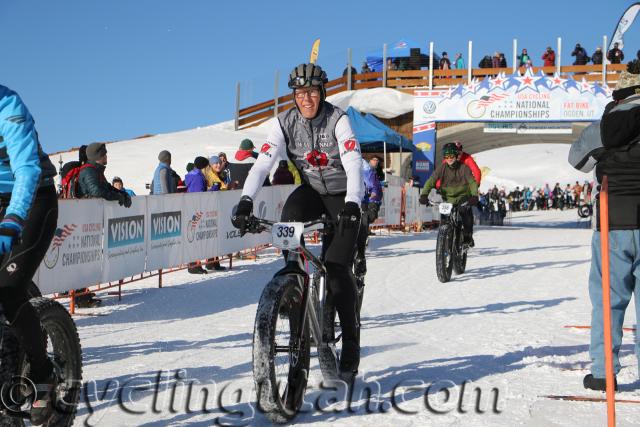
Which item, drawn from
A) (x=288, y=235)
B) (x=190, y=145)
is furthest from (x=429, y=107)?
(x=288, y=235)

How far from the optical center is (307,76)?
486 cm

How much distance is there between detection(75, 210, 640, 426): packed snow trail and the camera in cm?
454

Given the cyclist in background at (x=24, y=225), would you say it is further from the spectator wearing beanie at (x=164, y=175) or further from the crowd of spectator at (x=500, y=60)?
the crowd of spectator at (x=500, y=60)

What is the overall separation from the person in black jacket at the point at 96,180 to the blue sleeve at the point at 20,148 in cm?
555

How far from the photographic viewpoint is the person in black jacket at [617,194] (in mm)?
4773

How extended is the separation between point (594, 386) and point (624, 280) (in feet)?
2.19

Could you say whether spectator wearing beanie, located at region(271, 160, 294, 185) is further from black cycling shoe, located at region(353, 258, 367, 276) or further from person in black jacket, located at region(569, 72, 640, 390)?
person in black jacket, located at region(569, 72, 640, 390)

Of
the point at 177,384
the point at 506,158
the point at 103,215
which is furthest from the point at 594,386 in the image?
the point at 506,158

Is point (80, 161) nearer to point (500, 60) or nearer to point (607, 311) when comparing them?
point (607, 311)

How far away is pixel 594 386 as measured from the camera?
5.07 meters

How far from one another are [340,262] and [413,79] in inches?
1313

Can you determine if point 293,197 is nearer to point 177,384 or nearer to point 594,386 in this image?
point 177,384

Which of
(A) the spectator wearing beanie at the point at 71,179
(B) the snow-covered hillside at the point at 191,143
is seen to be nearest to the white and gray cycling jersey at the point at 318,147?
(A) the spectator wearing beanie at the point at 71,179

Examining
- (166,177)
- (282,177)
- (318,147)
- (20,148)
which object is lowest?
(20,148)
